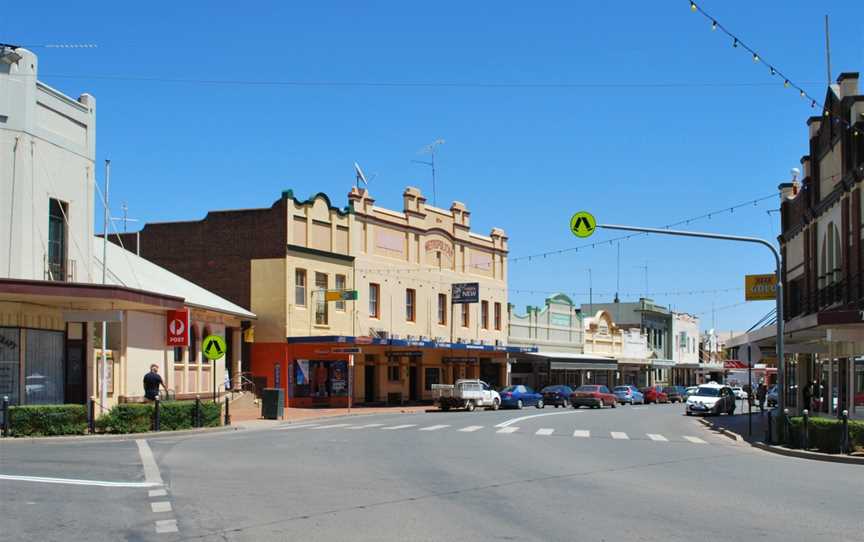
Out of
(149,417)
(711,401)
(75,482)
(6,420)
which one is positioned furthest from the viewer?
(711,401)

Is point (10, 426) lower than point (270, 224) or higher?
lower

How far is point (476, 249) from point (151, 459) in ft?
139

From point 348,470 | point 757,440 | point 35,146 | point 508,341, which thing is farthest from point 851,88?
point 508,341

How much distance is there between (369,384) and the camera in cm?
5022

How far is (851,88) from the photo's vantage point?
3077cm

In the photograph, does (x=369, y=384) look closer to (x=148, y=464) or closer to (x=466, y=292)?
(x=466, y=292)

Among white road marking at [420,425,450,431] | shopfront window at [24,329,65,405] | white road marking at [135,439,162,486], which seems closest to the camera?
white road marking at [135,439,162,486]

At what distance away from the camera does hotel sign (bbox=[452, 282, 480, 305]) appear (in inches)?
2108

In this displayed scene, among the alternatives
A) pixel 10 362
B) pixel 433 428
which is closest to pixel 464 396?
pixel 433 428

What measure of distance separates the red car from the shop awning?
3920 millimetres

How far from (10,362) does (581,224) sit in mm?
14985

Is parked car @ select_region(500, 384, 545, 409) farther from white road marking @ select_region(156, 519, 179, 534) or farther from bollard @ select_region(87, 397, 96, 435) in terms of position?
white road marking @ select_region(156, 519, 179, 534)

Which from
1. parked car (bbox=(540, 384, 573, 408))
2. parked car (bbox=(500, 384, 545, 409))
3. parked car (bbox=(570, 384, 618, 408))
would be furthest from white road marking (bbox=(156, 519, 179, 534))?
parked car (bbox=(540, 384, 573, 408))

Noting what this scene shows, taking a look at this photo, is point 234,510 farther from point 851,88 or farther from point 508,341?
point 508,341
